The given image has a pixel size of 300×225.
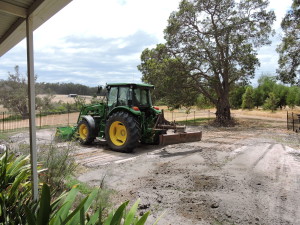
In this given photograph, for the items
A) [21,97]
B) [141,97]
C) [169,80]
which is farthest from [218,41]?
[21,97]

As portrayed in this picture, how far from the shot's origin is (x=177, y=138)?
26.2 ft

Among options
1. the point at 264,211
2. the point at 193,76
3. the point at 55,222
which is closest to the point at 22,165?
the point at 55,222

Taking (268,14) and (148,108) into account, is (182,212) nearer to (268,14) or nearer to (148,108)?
(148,108)

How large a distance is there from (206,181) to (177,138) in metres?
3.02

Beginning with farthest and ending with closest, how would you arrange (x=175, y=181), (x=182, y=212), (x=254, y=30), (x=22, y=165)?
1. (x=254, y=30)
2. (x=175, y=181)
3. (x=22, y=165)
4. (x=182, y=212)

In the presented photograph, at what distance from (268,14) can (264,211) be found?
1707cm

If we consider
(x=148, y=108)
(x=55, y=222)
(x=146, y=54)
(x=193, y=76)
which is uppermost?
(x=146, y=54)

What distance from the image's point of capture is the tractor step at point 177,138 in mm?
7719

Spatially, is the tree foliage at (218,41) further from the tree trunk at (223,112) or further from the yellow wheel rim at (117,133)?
the yellow wheel rim at (117,133)

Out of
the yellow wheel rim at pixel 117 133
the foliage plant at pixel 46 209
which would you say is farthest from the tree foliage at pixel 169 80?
the foliage plant at pixel 46 209

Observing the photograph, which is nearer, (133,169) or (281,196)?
(281,196)

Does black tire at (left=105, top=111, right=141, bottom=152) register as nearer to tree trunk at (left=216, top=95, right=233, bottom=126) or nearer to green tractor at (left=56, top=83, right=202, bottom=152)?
green tractor at (left=56, top=83, right=202, bottom=152)

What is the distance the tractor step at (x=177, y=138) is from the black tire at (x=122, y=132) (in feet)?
2.56

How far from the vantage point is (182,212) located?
3.71 metres
